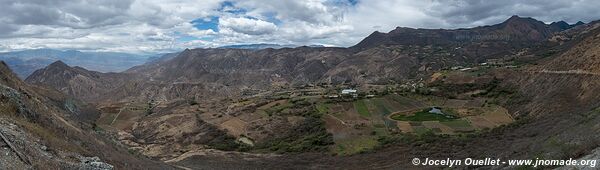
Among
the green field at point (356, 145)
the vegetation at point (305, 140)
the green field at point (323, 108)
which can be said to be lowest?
the vegetation at point (305, 140)

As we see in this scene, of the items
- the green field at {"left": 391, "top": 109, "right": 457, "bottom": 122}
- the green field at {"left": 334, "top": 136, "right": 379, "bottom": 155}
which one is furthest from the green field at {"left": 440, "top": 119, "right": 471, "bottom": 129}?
the green field at {"left": 334, "top": 136, "right": 379, "bottom": 155}

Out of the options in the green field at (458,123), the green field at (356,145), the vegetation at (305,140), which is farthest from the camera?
the green field at (458,123)

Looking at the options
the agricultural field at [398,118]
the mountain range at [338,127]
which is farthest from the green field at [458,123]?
the mountain range at [338,127]

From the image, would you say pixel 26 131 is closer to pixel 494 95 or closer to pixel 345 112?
pixel 345 112

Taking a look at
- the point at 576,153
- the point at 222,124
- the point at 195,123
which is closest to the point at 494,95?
the point at 222,124

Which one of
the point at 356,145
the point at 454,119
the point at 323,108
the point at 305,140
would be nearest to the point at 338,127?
the point at 305,140

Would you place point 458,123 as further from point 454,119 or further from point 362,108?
point 362,108

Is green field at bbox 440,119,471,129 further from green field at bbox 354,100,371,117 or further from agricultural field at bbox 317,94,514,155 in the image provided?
green field at bbox 354,100,371,117

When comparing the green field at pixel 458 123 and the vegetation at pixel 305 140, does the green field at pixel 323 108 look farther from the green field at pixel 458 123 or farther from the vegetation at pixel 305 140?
the green field at pixel 458 123

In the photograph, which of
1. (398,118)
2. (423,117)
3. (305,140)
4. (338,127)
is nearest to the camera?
(305,140)
